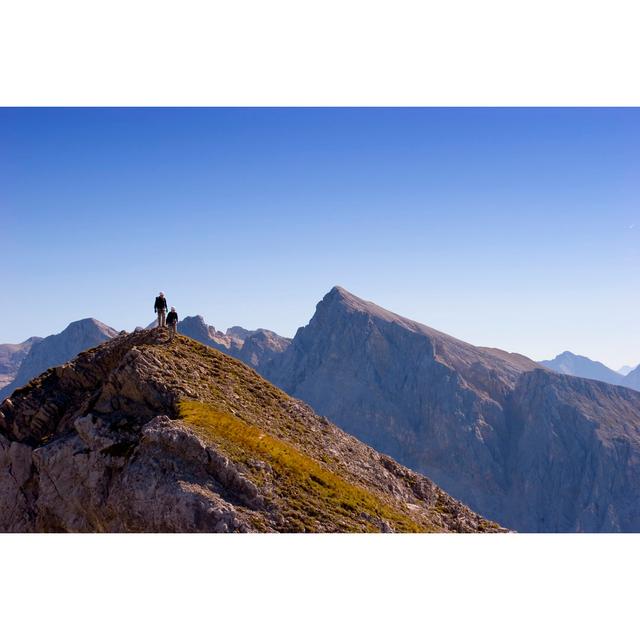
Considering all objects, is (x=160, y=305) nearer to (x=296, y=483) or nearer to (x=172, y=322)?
(x=172, y=322)

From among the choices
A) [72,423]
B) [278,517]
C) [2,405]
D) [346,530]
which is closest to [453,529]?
[346,530]

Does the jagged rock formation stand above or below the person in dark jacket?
below

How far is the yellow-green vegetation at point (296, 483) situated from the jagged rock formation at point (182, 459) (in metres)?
0.09

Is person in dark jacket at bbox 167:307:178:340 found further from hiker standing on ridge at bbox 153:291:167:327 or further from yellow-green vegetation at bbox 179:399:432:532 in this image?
yellow-green vegetation at bbox 179:399:432:532

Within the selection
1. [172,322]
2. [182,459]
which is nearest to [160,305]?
[172,322]

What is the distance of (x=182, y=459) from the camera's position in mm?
38188

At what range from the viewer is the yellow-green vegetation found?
37.7m

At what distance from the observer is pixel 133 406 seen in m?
44.1

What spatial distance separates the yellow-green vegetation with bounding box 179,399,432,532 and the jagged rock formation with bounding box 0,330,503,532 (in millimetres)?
91

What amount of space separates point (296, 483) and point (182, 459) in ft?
21.4

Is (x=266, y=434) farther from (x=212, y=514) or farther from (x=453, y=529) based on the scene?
(x=453, y=529)

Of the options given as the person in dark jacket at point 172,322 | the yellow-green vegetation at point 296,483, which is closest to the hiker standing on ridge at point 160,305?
the person in dark jacket at point 172,322

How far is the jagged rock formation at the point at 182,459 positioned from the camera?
1465 inches

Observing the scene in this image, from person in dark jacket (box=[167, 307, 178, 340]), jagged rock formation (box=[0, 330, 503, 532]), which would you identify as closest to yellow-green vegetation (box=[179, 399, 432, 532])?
jagged rock formation (box=[0, 330, 503, 532])
